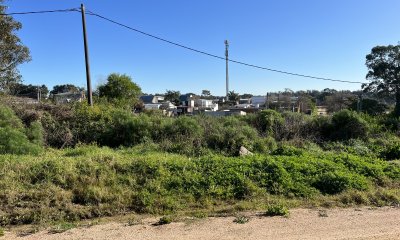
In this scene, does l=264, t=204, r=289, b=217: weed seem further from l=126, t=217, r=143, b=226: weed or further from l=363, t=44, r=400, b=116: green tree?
l=363, t=44, r=400, b=116: green tree

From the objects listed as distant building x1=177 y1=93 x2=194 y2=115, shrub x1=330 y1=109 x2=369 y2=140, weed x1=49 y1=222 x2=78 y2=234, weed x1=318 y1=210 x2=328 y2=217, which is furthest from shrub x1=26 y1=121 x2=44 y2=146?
shrub x1=330 y1=109 x2=369 y2=140

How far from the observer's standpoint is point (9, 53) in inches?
812

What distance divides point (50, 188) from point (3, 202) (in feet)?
2.78

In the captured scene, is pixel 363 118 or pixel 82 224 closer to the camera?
pixel 82 224

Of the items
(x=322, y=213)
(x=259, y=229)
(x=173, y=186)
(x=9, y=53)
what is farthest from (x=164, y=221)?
(x=9, y=53)

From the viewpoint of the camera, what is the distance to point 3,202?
7125 millimetres

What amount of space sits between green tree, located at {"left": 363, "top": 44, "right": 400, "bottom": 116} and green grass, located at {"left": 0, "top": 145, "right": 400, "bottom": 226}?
129 feet

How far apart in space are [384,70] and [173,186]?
143 ft

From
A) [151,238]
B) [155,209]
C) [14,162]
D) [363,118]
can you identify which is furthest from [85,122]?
[363,118]

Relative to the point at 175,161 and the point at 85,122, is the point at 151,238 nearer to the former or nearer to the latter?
the point at 175,161

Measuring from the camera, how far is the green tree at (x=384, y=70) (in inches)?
1752

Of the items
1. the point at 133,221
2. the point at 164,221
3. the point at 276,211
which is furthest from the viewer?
the point at 276,211

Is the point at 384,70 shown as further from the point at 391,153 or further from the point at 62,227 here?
the point at 62,227

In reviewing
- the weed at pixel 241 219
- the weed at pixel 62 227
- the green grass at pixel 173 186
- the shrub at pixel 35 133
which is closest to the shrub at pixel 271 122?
the green grass at pixel 173 186
